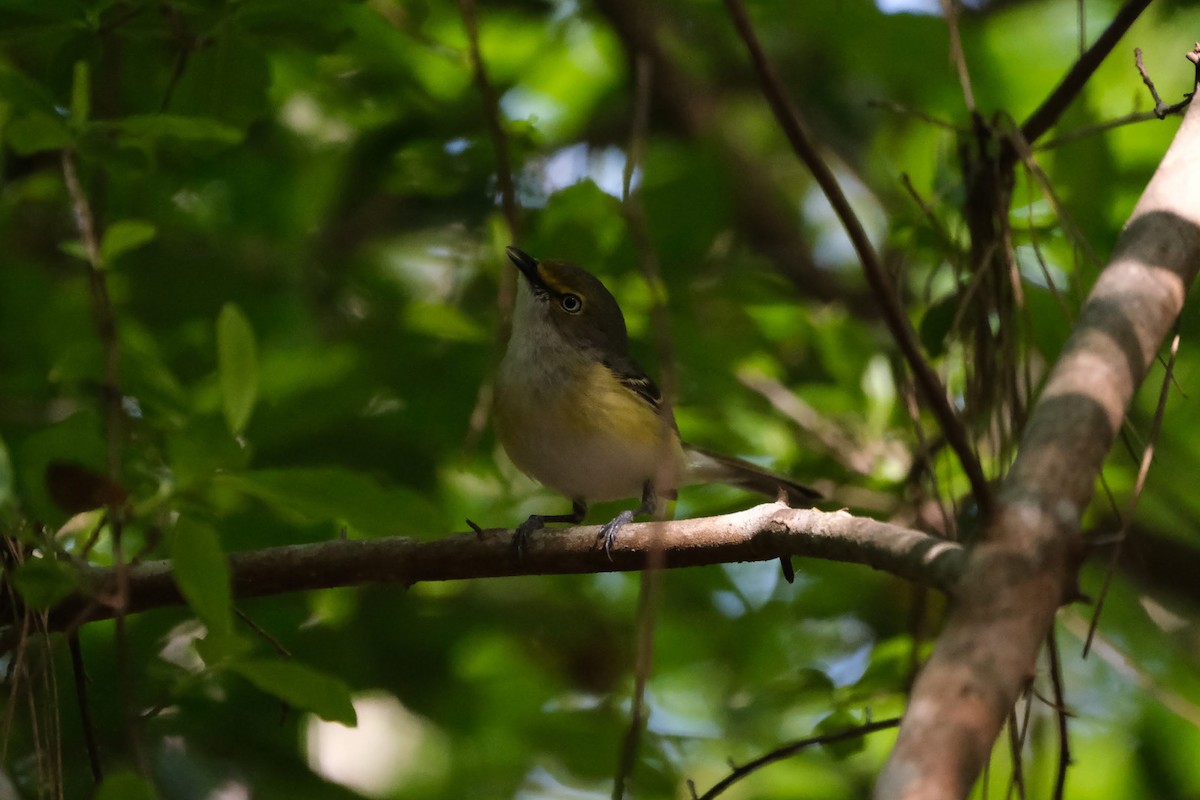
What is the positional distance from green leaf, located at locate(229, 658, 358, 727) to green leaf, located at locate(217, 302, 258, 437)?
0.55m

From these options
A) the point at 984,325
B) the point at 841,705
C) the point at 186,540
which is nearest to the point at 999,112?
the point at 984,325

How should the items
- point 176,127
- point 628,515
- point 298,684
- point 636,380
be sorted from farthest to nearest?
point 636,380 → point 628,515 → point 176,127 → point 298,684

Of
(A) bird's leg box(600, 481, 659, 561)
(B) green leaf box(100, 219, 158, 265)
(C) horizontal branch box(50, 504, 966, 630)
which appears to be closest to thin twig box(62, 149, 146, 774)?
(B) green leaf box(100, 219, 158, 265)

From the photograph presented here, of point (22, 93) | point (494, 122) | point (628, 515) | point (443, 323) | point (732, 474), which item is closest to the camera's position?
point (22, 93)

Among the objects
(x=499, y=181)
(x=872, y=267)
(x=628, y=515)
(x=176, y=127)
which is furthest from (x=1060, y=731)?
(x=499, y=181)

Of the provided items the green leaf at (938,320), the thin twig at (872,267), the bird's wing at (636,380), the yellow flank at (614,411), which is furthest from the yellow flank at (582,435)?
the thin twig at (872,267)

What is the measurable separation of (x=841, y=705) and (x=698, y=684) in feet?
9.43

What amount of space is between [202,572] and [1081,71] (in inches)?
109

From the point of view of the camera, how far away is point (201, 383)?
4547 mm

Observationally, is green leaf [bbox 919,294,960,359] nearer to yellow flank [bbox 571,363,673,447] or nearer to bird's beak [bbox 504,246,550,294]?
yellow flank [bbox 571,363,673,447]

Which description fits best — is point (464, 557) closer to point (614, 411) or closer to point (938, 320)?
point (938, 320)

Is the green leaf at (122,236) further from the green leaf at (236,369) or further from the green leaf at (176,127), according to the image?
the green leaf at (236,369)

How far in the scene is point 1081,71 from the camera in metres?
3.48

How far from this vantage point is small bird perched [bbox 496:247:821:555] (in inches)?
195
